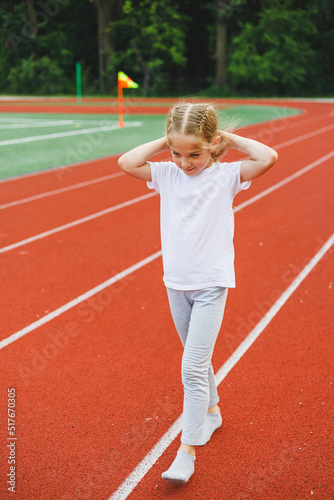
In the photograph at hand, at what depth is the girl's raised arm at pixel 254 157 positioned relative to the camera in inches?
102

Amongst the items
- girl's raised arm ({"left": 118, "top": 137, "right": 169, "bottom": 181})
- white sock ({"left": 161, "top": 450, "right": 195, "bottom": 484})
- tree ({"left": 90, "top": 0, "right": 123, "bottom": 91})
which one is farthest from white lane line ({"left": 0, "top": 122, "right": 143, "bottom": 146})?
tree ({"left": 90, "top": 0, "right": 123, "bottom": 91})

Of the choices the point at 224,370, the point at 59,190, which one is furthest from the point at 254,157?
the point at 59,190

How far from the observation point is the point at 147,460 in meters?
2.90

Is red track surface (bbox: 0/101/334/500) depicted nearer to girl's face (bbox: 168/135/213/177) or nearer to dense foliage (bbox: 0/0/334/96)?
girl's face (bbox: 168/135/213/177)

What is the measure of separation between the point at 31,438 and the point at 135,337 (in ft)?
4.51

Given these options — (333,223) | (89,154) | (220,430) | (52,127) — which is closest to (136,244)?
(333,223)

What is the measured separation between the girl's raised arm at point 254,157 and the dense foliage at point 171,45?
36.6 m

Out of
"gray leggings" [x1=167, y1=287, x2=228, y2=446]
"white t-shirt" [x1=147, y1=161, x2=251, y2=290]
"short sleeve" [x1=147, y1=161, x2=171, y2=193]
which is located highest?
"short sleeve" [x1=147, y1=161, x2=171, y2=193]

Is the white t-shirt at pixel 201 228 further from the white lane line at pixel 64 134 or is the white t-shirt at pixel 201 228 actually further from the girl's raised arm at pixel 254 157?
the white lane line at pixel 64 134

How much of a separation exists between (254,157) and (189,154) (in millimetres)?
342

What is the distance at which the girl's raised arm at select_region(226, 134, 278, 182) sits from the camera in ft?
8.48

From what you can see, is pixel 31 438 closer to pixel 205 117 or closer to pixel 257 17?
pixel 205 117

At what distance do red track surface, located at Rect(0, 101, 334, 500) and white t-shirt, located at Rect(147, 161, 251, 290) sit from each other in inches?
40.0

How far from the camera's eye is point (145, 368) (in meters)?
3.85
